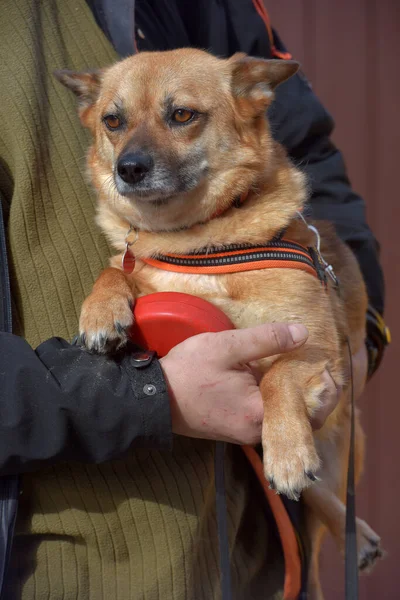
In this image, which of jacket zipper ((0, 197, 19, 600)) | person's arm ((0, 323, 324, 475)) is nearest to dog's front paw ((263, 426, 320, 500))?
person's arm ((0, 323, 324, 475))

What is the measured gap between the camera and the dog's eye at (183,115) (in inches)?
63.8

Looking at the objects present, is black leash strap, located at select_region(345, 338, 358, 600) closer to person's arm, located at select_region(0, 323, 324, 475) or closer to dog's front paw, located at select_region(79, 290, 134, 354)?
person's arm, located at select_region(0, 323, 324, 475)

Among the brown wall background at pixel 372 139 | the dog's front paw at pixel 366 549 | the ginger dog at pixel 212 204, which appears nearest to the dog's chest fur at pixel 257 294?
the ginger dog at pixel 212 204

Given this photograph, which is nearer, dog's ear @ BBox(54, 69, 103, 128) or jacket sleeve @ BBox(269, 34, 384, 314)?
dog's ear @ BBox(54, 69, 103, 128)

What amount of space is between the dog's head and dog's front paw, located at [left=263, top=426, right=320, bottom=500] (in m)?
0.60

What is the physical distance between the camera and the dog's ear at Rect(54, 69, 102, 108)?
1456 millimetres

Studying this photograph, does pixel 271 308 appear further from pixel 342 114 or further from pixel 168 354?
pixel 342 114

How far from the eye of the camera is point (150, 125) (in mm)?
1606

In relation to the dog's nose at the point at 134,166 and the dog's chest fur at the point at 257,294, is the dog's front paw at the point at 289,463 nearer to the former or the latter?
the dog's chest fur at the point at 257,294

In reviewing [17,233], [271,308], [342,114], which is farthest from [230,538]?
[342,114]

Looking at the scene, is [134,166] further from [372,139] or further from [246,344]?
[372,139]

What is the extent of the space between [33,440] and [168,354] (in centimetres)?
29

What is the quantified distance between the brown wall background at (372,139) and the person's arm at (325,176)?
1.08 meters

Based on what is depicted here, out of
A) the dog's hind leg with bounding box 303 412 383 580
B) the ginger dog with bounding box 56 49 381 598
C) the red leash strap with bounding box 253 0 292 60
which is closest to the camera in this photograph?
the ginger dog with bounding box 56 49 381 598
